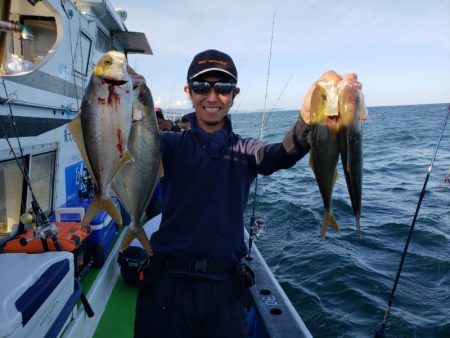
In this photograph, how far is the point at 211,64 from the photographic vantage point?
8.27 ft

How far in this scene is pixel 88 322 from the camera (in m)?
4.10

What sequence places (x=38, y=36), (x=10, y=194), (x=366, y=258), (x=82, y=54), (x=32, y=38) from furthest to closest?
(x=366, y=258)
(x=82, y=54)
(x=38, y=36)
(x=32, y=38)
(x=10, y=194)

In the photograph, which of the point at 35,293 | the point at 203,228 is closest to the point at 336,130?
the point at 203,228

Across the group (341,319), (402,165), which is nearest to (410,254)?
(341,319)

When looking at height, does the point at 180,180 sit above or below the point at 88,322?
above

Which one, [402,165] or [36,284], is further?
[402,165]

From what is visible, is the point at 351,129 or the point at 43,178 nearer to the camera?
the point at 351,129

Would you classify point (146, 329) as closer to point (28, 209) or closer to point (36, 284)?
point (36, 284)

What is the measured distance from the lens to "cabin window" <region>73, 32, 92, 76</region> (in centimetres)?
624

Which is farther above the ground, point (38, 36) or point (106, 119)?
point (38, 36)

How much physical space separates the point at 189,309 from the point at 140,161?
1.17m

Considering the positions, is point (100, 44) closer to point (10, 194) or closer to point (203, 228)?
point (10, 194)

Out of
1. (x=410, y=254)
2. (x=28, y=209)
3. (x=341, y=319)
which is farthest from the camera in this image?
(x=410, y=254)

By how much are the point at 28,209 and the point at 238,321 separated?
3.79 metres
